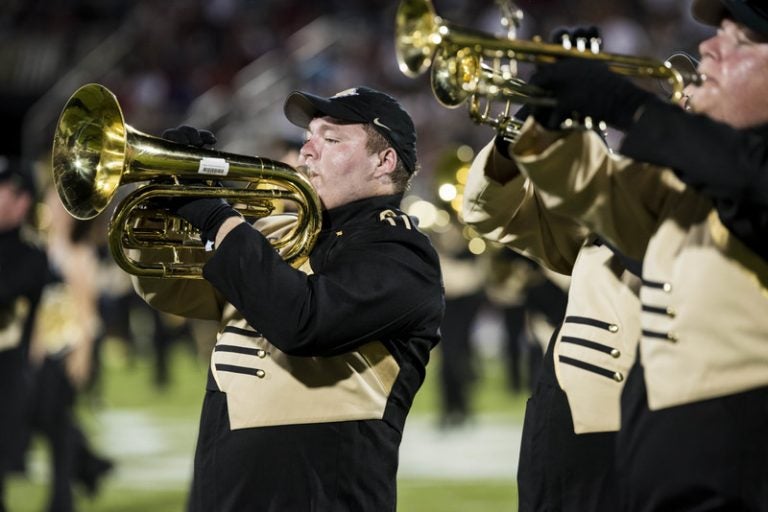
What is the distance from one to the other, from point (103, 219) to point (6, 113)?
8.99m

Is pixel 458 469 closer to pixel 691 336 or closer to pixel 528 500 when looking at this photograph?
pixel 528 500

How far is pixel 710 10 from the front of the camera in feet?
8.95

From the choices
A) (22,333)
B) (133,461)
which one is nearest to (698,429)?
(22,333)

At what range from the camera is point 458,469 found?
29.0 feet

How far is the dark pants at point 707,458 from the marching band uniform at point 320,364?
0.99 meters

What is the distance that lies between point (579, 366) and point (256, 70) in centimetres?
1438

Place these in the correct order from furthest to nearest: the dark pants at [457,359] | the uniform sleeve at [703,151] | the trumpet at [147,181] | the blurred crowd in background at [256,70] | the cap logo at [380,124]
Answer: the blurred crowd in background at [256,70] → the dark pants at [457,359] → the cap logo at [380,124] → the trumpet at [147,181] → the uniform sleeve at [703,151]

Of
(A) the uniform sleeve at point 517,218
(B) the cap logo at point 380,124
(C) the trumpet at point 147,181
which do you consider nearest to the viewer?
(A) the uniform sleeve at point 517,218

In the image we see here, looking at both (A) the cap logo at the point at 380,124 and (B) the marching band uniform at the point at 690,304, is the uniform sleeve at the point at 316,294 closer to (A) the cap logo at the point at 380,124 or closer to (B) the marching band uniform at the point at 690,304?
(A) the cap logo at the point at 380,124

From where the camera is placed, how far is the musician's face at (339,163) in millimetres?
3604

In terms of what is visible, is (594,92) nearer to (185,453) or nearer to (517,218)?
(517,218)

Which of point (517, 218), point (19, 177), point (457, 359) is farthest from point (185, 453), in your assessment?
point (517, 218)

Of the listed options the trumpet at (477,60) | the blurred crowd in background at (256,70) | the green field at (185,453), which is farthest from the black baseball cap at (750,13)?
the blurred crowd in background at (256,70)

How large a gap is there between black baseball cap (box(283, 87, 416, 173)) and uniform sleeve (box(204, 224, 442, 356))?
380 mm
